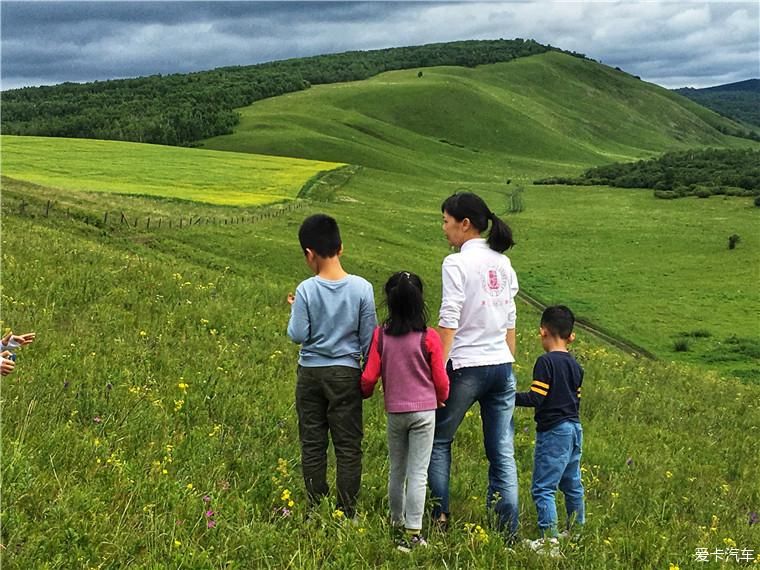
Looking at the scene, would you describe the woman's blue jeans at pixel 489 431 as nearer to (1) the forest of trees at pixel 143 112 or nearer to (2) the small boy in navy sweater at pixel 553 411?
(2) the small boy in navy sweater at pixel 553 411

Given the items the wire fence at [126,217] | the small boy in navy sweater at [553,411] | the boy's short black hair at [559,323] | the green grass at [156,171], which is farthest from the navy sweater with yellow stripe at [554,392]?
the green grass at [156,171]

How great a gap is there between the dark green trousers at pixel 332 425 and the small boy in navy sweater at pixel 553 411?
1622 mm

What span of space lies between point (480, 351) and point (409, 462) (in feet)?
3.83

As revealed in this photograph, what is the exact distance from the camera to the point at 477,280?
6043 mm

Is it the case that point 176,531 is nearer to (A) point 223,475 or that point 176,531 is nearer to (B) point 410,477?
(A) point 223,475

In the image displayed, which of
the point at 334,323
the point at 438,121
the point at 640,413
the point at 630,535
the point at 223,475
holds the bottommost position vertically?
the point at 640,413

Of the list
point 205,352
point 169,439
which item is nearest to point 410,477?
point 169,439

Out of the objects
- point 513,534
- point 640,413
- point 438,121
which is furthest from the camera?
point 438,121

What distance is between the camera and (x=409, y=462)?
583 centimetres

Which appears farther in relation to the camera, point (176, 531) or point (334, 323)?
point (334, 323)

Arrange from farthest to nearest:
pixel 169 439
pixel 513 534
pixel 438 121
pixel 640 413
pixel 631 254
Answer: pixel 438 121 < pixel 631 254 < pixel 640 413 < pixel 169 439 < pixel 513 534

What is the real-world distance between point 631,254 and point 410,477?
Answer: 5140cm

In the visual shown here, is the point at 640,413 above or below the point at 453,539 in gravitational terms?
below

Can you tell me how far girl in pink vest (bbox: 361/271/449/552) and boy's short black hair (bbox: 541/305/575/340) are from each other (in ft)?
4.52
